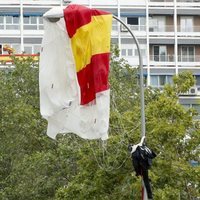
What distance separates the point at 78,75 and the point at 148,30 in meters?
55.5

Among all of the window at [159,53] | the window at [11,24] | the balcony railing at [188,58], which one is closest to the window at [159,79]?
the window at [159,53]

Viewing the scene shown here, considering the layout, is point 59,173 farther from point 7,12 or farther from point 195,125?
point 7,12

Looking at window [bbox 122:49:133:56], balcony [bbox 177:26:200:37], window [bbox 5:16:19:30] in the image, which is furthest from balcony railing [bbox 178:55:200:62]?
window [bbox 5:16:19:30]

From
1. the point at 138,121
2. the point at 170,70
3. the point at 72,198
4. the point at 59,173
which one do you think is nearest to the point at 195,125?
the point at 138,121

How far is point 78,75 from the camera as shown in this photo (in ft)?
51.5

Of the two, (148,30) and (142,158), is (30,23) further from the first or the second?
(142,158)

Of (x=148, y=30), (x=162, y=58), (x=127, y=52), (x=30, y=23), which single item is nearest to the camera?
(x=30, y=23)

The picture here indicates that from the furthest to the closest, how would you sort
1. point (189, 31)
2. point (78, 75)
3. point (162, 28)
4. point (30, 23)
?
point (162, 28), point (189, 31), point (30, 23), point (78, 75)

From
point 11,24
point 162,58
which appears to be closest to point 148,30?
point 162,58

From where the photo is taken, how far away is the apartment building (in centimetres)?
6938

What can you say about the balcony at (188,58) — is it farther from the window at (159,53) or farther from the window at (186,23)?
the window at (186,23)

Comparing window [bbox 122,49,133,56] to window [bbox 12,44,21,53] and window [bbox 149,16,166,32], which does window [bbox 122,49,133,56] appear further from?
window [bbox 12,44,21,53]

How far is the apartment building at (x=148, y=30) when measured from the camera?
69375mm

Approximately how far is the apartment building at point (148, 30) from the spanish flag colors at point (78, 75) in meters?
53.0
